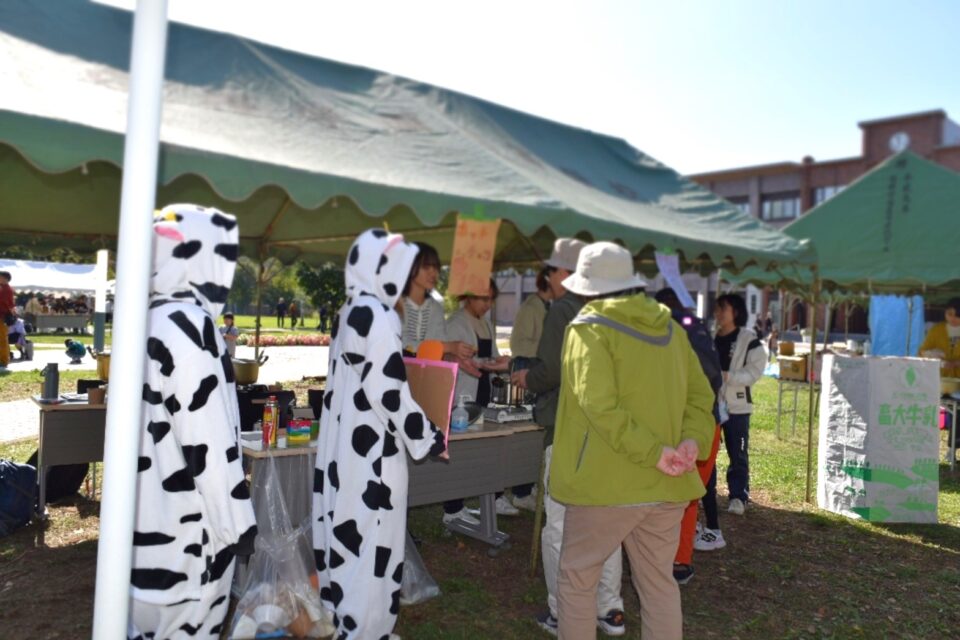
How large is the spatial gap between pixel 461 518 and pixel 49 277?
85.3ft

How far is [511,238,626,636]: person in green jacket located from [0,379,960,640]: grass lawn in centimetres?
15

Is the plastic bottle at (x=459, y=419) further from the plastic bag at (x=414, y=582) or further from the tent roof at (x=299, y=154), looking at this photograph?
the tent roof at (x=299, y=154)

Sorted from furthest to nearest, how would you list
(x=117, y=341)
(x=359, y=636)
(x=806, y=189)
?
(x=806, y=189)
(x=359, y=636)
(x=117, y=341)

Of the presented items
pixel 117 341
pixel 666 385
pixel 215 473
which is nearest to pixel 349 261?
pixel 215 473

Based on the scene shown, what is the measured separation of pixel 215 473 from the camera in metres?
2.13

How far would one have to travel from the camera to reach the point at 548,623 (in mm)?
3666

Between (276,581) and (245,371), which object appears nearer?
(276,581)

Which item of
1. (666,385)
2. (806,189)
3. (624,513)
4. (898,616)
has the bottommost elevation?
(898,616)

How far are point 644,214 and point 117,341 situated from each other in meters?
4.62

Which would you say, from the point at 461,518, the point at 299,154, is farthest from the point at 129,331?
the point at 461,518

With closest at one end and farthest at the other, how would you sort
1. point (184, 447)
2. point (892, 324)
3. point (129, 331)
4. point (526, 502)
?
1. point (129, 331)
2. point (184, 447)
3. point (526, 502)
4. point (892, 324)

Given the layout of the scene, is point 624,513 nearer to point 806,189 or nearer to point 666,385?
point 666,385

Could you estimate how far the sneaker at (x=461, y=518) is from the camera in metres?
5.15

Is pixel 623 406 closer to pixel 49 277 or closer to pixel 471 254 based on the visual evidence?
pixel 471 254
